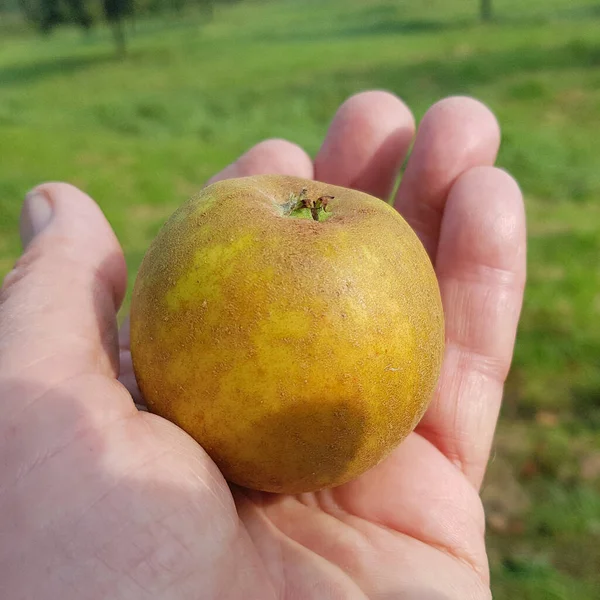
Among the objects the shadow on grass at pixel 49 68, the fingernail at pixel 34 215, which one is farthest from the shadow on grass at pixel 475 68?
the fingernail at pixel 34 215

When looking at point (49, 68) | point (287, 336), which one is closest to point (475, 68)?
point (287, 336)

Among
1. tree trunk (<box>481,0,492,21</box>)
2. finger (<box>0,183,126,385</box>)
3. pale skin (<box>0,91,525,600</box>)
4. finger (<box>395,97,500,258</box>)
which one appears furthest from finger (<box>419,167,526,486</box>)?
tree trunk (<box>481,0,492,21</box>)

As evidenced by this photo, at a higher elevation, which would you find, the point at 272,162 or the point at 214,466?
the point at 272,162

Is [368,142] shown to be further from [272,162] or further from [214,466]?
[214,466]

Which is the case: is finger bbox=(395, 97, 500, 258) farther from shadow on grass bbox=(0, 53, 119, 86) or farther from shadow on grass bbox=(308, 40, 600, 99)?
shadow on grass bbox=(0, 53, 119, 86)

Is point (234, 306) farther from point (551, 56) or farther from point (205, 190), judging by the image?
point (551, 56)

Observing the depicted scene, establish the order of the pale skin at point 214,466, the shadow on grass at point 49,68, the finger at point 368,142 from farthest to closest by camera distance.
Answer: the shadow on grass at point 49,68
the finger at point 368,142
the pale skin at point 214,466

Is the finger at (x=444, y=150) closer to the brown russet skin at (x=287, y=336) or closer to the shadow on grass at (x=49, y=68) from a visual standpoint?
the brown russet skin at (x=287, y=336)
